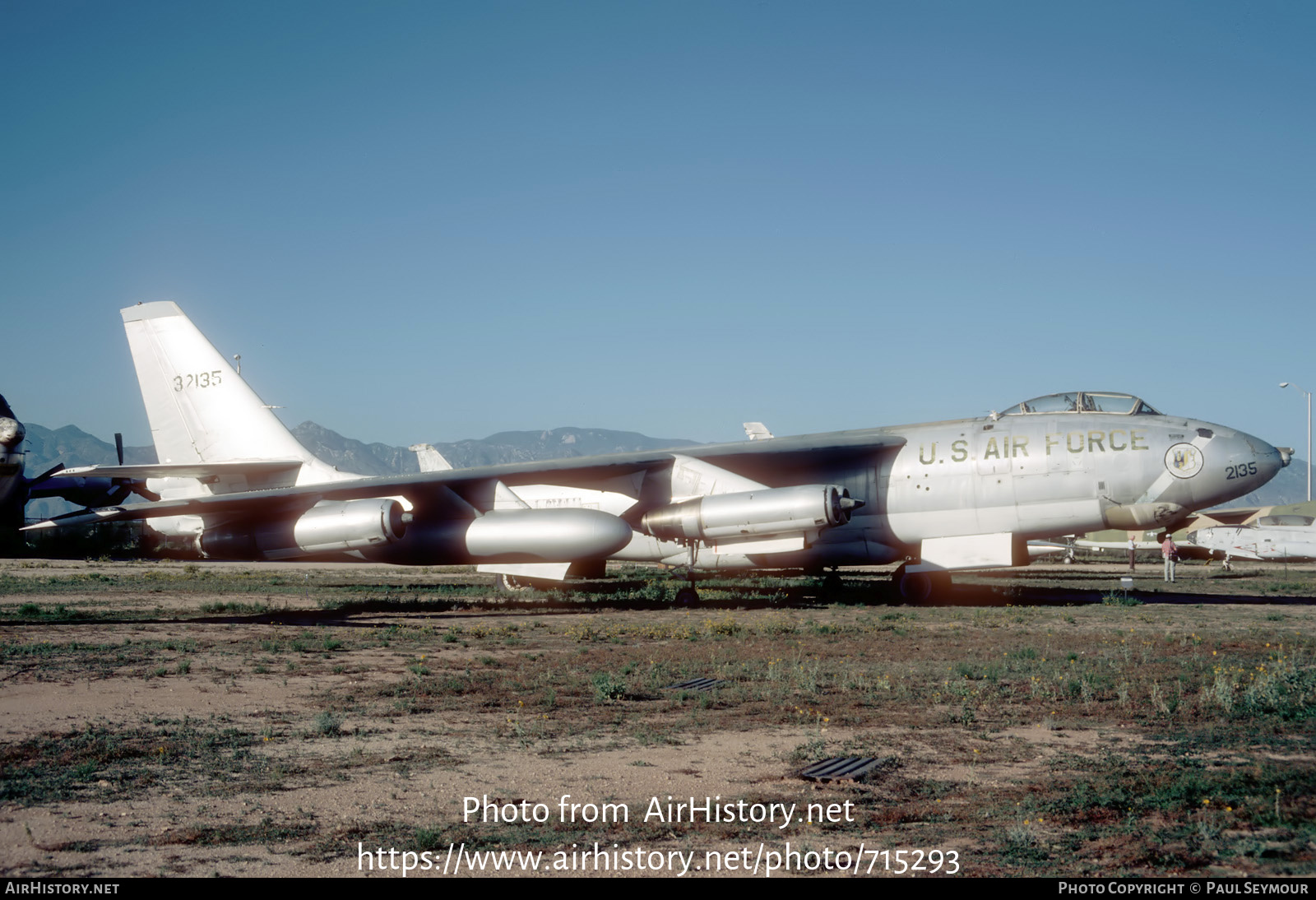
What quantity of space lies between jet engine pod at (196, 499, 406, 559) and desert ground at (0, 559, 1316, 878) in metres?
2.31

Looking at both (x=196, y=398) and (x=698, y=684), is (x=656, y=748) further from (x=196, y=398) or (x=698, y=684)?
(x=196, y=398)

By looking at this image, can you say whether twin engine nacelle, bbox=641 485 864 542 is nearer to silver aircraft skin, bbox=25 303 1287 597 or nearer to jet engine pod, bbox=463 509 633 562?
silver aircraft skin, bbox=25 303 1287 597

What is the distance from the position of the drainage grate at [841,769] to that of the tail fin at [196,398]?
17.4 metres

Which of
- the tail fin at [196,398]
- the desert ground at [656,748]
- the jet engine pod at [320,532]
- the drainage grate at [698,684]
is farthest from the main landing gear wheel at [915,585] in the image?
the tail fin at [196,398]

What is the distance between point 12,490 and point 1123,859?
22.1 meters

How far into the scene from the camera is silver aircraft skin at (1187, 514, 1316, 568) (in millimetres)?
34844

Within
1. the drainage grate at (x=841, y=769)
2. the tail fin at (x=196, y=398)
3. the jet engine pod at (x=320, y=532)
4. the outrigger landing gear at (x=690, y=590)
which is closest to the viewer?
the drainage grate at (x=841, y=769)

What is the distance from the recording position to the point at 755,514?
652 inches

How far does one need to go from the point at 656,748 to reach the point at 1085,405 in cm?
1388

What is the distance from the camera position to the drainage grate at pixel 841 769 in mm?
5934

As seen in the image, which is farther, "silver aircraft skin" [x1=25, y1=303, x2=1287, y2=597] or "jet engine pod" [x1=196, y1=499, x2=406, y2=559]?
"jet engine pod" [x1=196, y1=499, x2=406, y2=559]

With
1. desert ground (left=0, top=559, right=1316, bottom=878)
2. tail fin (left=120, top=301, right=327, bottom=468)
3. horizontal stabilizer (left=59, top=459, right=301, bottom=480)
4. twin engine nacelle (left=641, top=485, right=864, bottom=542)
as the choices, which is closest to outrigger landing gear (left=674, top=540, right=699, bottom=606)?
twin engine nacelle (left=641, top=485, right=864, bottom=542)

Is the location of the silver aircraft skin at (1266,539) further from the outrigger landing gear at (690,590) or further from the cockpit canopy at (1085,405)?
the outrigger landing gear at (690,590)

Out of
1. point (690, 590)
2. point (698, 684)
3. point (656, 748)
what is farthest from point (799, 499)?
point (656, 748)
